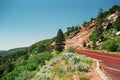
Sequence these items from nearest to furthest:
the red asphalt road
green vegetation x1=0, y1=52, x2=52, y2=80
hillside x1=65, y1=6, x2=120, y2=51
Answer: the red asphalt road, green vegetation x1=0, y1=52, x2=52, y2=80, hillside x1=65, y1=6, x2=120, y2=51

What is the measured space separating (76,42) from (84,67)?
2663 inches

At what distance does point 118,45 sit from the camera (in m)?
37.9

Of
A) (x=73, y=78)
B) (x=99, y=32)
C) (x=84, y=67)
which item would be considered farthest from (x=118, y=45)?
(x=73, y=78)

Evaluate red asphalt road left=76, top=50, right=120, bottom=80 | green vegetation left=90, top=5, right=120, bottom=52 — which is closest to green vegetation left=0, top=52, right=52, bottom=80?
red asphalt road left=76, top=50, right=120, bottom=80

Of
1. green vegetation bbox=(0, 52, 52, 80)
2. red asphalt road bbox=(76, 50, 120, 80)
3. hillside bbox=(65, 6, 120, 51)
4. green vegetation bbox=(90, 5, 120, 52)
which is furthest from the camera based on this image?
hillside bbox=(65, 6, 120, 51)

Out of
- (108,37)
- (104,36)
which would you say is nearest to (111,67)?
(108,37)

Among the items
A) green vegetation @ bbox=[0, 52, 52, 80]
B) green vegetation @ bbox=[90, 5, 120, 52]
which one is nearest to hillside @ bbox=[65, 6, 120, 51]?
green vegetation @ bbox=[90, 5, 120, 52]

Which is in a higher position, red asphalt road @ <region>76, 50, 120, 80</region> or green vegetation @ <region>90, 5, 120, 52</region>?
green vegetation @ <region>90, 5, 120, 52</region>

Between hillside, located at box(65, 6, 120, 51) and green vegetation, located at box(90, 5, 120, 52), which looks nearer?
green vegetation, located at box(90, 5, 120, 52)

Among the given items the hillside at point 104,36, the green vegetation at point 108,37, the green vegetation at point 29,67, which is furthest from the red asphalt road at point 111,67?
the hillside at point 104,36

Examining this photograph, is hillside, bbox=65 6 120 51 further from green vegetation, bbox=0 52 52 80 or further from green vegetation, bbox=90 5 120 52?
green vegetation, bbox=0 52 52 80

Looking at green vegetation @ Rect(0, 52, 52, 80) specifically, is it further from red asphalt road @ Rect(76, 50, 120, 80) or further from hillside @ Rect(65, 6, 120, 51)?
hillside @ Rect(65, 6, 120, 51)

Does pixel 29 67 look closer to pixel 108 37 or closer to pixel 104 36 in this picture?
pixel 108 37

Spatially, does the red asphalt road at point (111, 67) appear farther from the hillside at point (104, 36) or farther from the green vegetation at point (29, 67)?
the hillside at point (104, 36)
